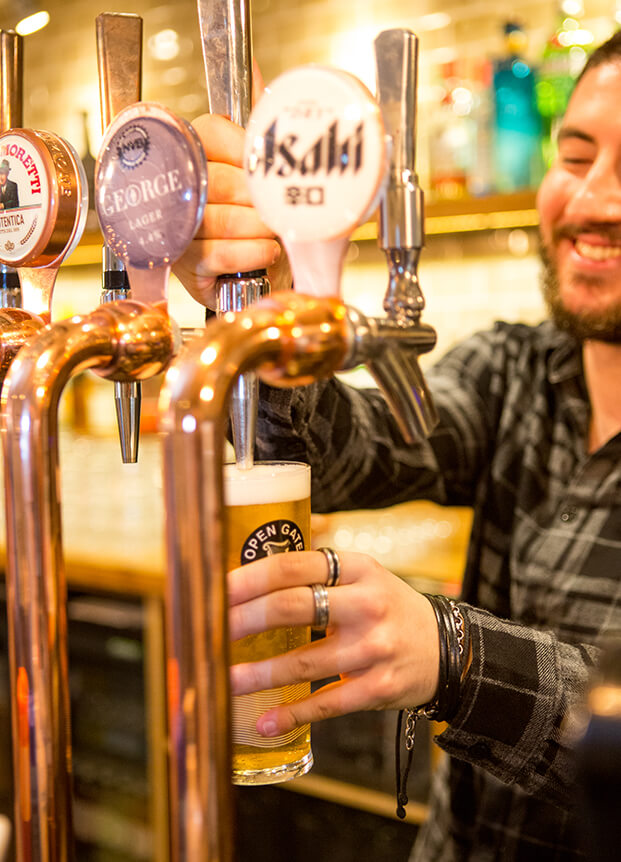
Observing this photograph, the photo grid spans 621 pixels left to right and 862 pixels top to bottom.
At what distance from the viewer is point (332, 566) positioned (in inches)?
21.2

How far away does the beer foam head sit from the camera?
1.67 feet

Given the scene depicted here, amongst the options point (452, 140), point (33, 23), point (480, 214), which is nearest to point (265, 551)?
point (480, 214)

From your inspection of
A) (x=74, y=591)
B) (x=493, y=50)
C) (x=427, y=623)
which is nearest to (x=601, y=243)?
(x=427, y=623)

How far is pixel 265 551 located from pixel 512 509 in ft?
2.88

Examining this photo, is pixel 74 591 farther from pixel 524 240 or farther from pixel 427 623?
pixel 427 623

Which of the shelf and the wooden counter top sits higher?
the shelf

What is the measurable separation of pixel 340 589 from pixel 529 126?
1742 mm

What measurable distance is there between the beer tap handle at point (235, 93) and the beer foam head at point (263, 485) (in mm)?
15

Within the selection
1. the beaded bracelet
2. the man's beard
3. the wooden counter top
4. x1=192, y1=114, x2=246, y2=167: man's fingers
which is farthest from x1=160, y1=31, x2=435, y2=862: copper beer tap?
the wooden counter top

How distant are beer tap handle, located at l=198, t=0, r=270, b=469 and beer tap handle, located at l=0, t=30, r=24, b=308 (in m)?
0.15

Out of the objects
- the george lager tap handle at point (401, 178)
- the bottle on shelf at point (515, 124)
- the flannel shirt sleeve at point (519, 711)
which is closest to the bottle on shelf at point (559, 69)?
the bottle on shelf at point (515, 124)

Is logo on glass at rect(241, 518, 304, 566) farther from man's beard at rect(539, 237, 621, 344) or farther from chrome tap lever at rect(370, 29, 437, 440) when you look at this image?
man's beard at rect(539, 237, 621, 344)

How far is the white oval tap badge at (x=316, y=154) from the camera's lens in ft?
1.27

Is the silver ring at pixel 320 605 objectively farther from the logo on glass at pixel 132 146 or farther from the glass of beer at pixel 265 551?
the logo on glass at pixel 132 146
